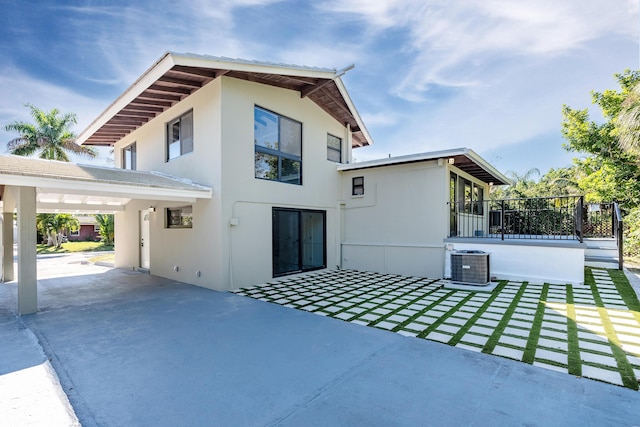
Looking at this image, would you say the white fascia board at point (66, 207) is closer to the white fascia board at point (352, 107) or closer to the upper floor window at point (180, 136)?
the upper floor window at point (180, 136)

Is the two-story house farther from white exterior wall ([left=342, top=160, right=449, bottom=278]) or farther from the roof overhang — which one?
the roof overhang

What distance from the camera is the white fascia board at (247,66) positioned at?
6531 mm

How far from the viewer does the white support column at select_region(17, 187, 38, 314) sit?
5.41m

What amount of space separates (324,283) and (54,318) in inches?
222

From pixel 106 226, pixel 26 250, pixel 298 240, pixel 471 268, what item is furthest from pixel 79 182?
pixel 106 226

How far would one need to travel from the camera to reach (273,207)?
28.7 ft

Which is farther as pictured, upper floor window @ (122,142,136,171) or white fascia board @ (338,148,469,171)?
upper floor window @ (122,142,136,171)

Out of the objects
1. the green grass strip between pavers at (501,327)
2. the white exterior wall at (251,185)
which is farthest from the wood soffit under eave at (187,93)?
the green grass strip between pavers at (501,327)

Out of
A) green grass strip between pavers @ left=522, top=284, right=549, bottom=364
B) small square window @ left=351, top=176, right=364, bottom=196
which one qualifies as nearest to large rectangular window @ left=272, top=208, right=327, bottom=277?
small square window @ left=351, top=176, right=364, bottom=196

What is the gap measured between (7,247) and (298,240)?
8759 mm

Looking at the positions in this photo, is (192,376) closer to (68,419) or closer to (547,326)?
(68,419)

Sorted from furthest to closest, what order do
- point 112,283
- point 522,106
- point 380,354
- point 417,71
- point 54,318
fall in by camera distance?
point 522,106, point 417,71, point 112,283, point 54,318, point 380,354

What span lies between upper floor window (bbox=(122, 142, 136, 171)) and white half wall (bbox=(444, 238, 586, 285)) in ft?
38.7

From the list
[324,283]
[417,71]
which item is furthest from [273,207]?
[417,71]
